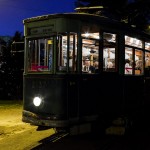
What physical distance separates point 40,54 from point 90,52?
1368mm

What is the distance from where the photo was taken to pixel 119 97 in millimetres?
11758

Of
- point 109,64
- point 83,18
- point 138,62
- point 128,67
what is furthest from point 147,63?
point 83,18

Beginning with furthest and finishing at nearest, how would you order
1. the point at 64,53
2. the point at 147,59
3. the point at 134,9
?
the point at 134,9 < the point at 147,59 < the point at 64,53

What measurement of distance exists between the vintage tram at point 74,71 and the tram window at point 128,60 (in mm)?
184

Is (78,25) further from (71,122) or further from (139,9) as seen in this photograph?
(139,9)

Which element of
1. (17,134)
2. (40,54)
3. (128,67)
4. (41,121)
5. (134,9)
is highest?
(134,9)

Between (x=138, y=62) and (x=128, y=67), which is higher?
(x=138, y=62)

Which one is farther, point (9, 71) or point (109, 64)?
point (9, 71)

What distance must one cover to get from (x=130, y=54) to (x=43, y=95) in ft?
11.8

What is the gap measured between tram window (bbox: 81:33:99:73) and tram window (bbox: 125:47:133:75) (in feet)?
5.47

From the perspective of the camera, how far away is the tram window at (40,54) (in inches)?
406

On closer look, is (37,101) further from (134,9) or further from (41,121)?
(134,9)

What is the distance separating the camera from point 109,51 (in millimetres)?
11352

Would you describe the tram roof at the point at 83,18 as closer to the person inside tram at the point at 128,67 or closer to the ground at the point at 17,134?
the person inside tram at the point at 128,67
